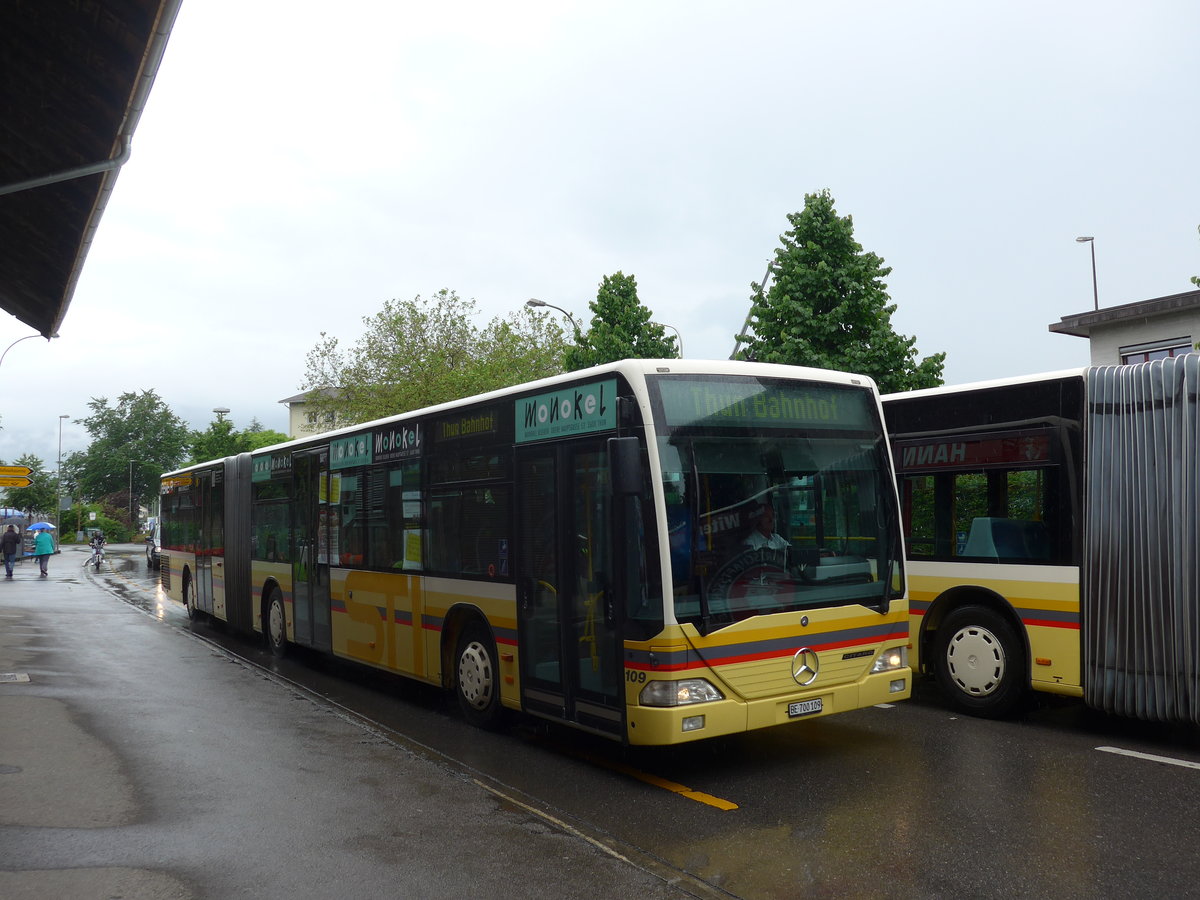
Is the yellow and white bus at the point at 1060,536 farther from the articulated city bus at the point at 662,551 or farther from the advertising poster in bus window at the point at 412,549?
the advertising poster in bus window at the point at 412,549

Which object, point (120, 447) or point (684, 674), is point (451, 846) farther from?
point (120, 447)

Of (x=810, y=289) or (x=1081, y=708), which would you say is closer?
(x=1081, y=708)

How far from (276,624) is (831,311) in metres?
17.0

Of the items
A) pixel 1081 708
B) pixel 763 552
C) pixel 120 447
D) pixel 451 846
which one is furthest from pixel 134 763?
pixel 120 447

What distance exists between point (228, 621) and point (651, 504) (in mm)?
11325

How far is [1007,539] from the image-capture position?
341 inches

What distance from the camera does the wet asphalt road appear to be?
510cm

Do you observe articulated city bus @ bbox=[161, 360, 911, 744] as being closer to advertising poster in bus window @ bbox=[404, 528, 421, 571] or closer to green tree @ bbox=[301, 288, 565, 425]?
advertising poster in bus window @ bbox=[404, 528, 421, 571]

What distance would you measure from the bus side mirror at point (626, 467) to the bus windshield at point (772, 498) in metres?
0.27

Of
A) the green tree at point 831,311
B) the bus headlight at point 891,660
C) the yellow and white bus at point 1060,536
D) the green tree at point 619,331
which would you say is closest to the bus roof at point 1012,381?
the yellow and white bus at point 1060,536

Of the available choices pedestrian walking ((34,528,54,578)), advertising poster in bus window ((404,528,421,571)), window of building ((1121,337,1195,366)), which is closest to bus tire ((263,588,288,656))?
advertising poster in bus window ((404,528,421,571))

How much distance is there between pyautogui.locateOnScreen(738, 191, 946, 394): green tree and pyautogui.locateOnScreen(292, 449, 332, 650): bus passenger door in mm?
15602

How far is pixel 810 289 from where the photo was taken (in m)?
26.7

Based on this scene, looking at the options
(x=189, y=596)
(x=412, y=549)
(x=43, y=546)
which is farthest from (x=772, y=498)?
(x=43, y=546)
